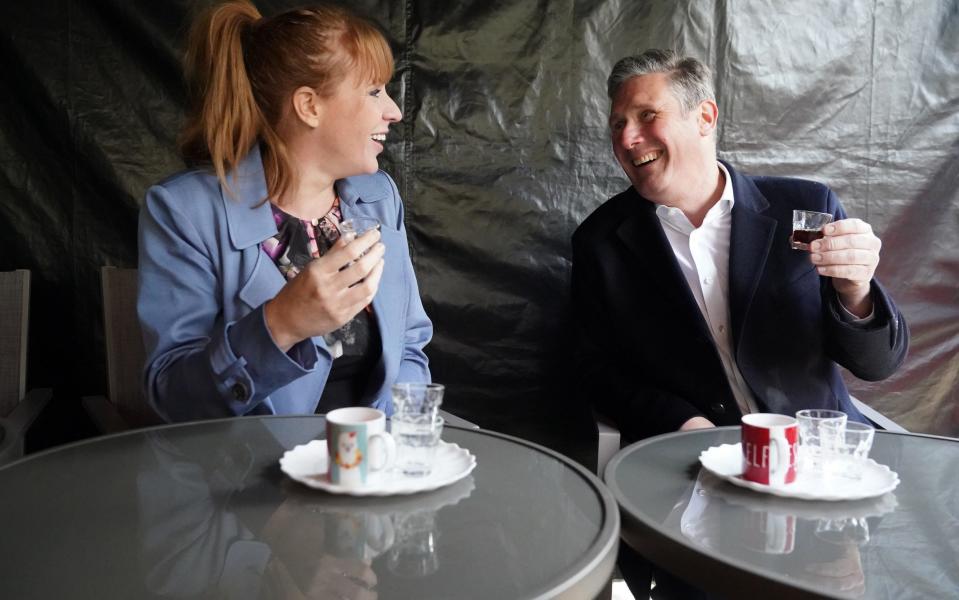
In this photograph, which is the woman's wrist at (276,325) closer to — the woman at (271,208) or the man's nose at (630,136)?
the woman at (271,208)

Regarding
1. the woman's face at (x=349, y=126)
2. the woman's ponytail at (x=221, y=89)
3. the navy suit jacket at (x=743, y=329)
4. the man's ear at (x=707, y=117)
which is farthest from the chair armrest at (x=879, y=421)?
the woman's ponytail at (x=221, y=89)

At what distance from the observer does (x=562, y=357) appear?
2.64 m

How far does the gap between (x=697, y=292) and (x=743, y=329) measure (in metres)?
0.17

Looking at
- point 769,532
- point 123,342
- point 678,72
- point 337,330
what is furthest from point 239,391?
point 678,72

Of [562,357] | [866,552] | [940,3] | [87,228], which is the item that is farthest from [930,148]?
[87,228]

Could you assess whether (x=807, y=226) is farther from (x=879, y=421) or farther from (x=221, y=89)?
→ (x=221, y=89)

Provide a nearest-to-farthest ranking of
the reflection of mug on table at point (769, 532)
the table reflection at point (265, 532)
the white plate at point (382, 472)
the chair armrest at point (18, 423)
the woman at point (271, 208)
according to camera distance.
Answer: the table reflection at point (265, 532), the reflection of mug on table at point (769, 532), the white plate at point (382, 472), the woman at point (271, 208), the chair armrest at point (18, 423)

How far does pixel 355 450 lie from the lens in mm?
1149

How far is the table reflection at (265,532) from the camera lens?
2.89ft

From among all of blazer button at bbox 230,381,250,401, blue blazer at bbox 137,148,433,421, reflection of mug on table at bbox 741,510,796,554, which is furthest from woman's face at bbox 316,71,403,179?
reflection of mug on table at bbox 741,510,796,554

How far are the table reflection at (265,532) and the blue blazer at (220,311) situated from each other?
0.25 metres

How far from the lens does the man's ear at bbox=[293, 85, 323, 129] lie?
75.2 inches

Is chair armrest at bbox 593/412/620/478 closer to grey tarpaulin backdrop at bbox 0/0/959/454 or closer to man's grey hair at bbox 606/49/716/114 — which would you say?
grey tarpaulin backdrop at bbox 0/0/959/454

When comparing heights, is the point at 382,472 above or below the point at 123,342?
above
